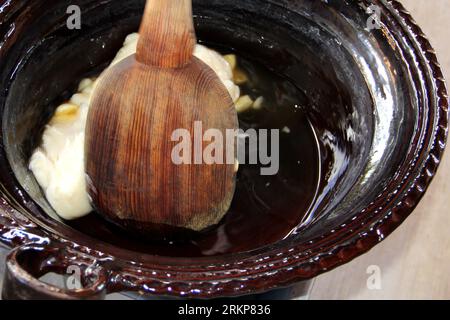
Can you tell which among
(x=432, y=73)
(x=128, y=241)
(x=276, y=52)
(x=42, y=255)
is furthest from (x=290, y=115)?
(x=42, y=255)

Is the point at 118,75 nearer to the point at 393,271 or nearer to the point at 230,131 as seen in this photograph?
the point at 230,131

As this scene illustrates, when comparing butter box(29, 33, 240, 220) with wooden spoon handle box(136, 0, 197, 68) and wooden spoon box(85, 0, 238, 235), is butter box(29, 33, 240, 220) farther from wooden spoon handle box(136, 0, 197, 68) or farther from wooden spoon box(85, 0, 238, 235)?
wooden spoon handle box(136, 0, 197, 68)

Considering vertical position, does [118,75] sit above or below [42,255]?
above

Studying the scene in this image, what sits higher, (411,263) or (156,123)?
(156,123)

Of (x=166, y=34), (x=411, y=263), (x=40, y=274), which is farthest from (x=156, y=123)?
(x=411, y=263)

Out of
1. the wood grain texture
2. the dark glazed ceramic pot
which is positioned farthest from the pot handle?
the wood grain texture

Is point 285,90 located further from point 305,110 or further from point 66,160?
point 66,160
